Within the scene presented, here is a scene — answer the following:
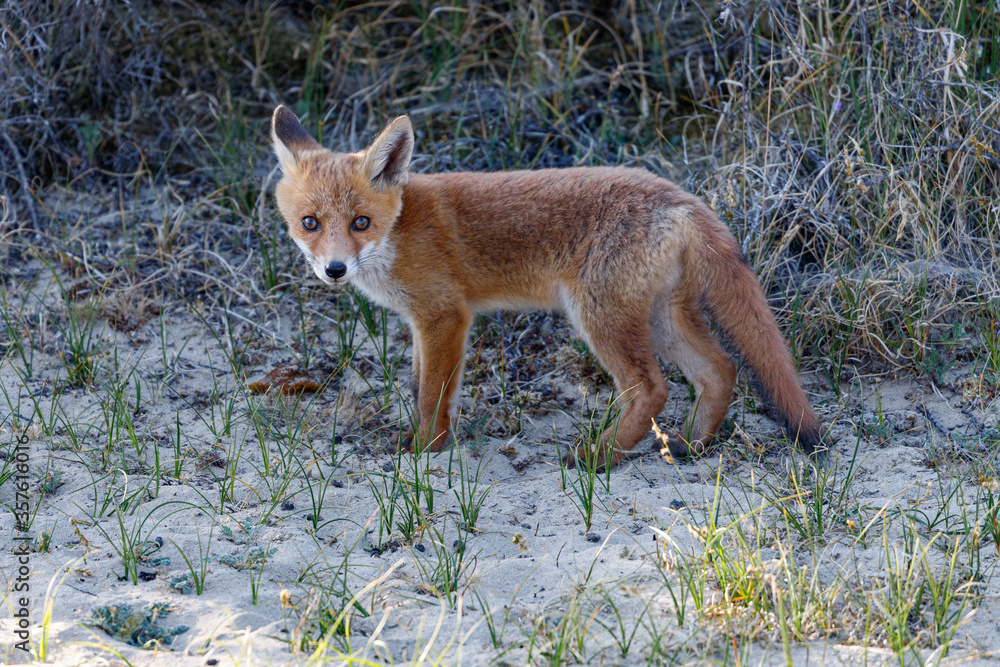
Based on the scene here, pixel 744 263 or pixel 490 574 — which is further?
pixel 744 263

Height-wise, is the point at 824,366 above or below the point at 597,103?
below

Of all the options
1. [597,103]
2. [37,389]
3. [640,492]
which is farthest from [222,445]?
[597,103]

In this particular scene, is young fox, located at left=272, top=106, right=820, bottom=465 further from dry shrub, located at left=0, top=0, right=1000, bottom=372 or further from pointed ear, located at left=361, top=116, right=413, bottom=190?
dry shrub, located at left=0, top=0, right=1000, bottom=372

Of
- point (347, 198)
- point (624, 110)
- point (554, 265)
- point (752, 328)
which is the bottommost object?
point (752, 328)

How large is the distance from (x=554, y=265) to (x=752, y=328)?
0.97m

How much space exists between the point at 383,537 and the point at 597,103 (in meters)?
3.93

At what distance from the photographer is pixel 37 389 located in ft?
14.6

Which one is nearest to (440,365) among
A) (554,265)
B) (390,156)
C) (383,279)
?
(383,279)

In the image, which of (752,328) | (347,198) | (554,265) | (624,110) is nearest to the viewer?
(752,328)

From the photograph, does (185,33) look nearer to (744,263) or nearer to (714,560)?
(744,263)

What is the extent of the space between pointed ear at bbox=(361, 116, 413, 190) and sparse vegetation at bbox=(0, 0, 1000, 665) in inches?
35.8

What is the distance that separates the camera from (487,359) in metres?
4.91

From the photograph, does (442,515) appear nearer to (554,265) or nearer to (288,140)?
(554,265)

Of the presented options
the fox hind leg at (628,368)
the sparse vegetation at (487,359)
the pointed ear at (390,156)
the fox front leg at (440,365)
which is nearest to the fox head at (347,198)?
the pointed ear at (390,156)
